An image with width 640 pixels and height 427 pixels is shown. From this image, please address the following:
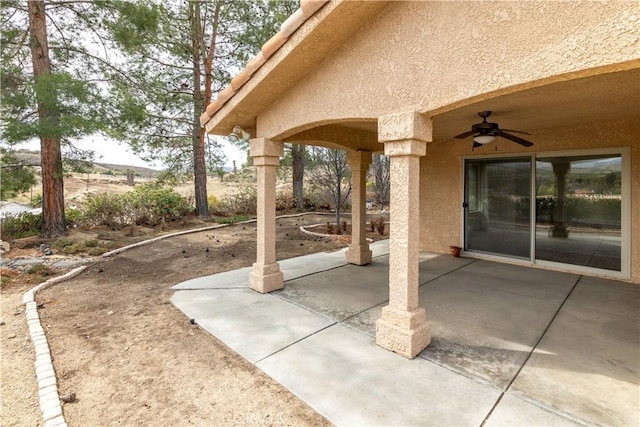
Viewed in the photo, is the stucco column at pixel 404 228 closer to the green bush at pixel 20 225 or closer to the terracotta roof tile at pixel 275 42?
the terracotta roof tile at pixel 275 42

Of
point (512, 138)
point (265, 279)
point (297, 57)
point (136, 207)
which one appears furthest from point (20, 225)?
point (512, 138)

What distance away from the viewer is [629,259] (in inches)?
237

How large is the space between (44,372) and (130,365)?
827mm

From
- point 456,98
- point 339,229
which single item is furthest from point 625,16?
point 339,229

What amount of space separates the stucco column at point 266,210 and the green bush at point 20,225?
893 centimetres

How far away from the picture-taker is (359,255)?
764cm

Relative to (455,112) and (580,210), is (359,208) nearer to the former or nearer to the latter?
(455,112)

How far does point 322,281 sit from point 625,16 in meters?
5.41

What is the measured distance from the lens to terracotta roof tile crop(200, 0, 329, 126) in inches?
146

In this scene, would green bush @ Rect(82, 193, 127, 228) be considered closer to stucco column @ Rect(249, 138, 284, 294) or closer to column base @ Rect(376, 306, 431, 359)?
stucco column @ Rect(249, 138, 284, 294)

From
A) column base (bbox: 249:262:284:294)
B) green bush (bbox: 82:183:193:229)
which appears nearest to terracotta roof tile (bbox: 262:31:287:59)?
column base (bbox: 249:262:284:294)

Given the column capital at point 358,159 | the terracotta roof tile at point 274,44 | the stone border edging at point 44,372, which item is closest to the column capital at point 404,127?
the terracotta roof tile at point 274,44

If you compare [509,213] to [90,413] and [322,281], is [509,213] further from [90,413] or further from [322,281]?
[90,413]

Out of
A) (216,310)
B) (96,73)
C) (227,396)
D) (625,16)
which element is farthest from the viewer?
(96,73)
